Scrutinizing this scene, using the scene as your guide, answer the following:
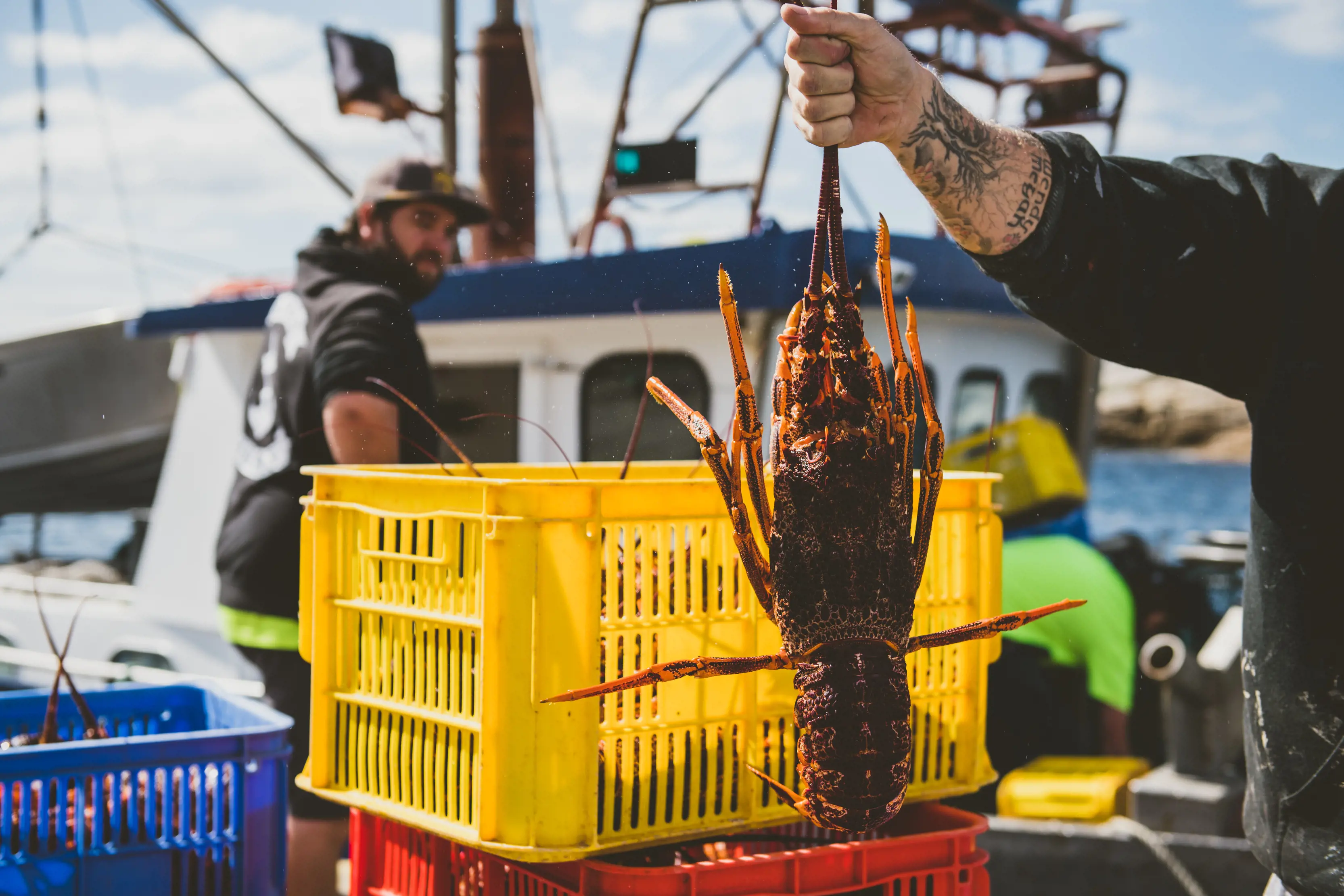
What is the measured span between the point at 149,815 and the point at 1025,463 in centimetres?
391

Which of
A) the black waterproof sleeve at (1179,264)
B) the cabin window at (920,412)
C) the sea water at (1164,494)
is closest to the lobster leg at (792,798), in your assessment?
the cabin window at (920,412)

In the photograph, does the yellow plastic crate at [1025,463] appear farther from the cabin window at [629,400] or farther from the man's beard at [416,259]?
the man's beard at [416,259]

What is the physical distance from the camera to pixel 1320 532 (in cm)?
159

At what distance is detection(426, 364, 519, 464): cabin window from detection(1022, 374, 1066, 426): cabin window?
260 centimetres

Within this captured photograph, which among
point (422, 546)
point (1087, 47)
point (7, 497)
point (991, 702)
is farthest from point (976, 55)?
point (7, 497)

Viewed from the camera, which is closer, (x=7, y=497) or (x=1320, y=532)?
(x=1320, y=532)

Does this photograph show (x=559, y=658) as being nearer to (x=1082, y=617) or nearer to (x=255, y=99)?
(x=1082, y=617)

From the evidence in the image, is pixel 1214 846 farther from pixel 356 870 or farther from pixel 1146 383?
pixel 1146 383

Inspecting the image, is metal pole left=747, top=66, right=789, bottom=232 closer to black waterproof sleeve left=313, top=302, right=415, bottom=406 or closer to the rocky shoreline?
black waterproof sleeve left=313, top=302, right=415, bottom=406

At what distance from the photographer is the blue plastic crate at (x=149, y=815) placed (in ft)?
5.06

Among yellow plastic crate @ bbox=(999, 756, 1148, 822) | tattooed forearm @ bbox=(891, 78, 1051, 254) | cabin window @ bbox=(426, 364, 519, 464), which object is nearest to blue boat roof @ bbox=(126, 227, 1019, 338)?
cabin window @ bbox=(426, 364, 519, 464)

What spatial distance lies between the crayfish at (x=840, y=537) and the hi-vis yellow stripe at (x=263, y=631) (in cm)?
115

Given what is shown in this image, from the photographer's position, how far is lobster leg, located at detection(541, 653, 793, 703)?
4.27 ft

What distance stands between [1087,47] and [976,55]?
62 centimetres
